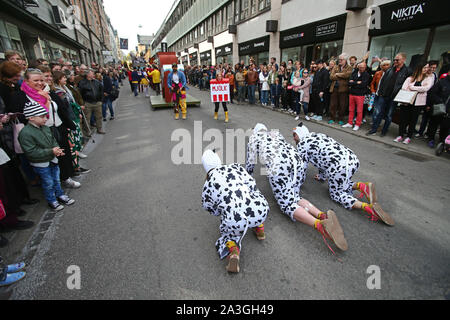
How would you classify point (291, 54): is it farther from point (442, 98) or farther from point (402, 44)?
point (442, 98)

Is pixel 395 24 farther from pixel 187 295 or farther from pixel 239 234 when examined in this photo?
pixel 187 295

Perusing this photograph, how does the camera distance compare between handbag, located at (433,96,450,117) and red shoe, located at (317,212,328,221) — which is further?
handbag, located at (433,96,450,117)

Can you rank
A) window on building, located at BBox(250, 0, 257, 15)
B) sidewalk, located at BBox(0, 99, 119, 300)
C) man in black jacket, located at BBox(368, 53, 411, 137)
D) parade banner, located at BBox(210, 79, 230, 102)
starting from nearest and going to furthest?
sidewalk, located at BBox(0, 99, 119, 300) < man in black jacket, located at BBox(368, 53, 411, 137) < parade banner, located at BBox(210, 79, 230, 102) < window on building, located at BBox(250, 0, 257, 15)

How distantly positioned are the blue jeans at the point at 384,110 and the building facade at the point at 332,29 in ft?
5.01

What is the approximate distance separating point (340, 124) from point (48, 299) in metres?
8.13

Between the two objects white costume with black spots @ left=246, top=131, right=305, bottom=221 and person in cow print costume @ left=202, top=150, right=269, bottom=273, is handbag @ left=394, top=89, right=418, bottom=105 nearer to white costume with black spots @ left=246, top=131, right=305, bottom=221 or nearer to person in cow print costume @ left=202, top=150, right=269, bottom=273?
white costume with black spots @ left=246, top=131, right=305, bottom=221

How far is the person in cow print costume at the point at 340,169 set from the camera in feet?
9.41

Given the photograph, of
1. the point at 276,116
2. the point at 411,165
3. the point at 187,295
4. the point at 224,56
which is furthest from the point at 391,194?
the point at 224,56

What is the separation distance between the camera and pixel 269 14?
15.1m

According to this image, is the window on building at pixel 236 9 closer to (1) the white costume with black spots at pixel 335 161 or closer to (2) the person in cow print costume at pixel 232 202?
(1) the white costume with black spots at pixel 335 161

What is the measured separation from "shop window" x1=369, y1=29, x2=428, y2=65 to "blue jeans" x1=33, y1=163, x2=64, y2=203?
10.6 m

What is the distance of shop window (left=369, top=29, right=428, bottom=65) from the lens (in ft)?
23.9

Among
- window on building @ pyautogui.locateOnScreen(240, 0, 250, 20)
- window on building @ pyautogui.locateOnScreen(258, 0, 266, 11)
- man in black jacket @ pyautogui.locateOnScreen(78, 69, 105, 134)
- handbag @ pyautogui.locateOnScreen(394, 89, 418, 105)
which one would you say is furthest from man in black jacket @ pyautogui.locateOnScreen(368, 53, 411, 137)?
window on building @ pyautogui.locateOnScreen(240, 0, 250, 20)

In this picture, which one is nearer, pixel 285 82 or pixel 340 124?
pixel 340 124
